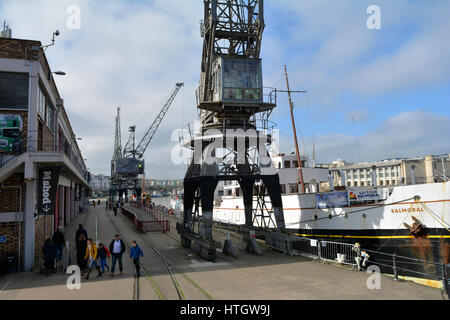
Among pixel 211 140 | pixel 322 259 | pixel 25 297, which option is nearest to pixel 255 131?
pixel 211 140

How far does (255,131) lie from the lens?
2091 centimetres

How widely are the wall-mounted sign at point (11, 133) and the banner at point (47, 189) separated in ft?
4.90

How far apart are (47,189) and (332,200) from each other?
16.9 metres

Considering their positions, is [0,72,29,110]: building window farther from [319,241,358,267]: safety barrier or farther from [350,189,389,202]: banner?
[350,189,389,202]: banner

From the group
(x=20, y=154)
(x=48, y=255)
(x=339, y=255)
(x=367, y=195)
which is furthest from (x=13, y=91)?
(x=367, y=195)

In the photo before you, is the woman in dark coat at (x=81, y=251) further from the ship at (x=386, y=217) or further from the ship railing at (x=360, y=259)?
the ship at (x=386, y=217)

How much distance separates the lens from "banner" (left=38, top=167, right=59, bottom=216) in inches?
556

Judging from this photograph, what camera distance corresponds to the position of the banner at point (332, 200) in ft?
66.1

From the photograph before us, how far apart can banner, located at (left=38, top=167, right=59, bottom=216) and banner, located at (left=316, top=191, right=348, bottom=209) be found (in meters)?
16.4

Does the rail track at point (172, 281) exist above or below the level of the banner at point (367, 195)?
below

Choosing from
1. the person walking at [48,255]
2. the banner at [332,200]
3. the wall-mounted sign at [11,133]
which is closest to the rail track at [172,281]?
the person walking at [48,255]

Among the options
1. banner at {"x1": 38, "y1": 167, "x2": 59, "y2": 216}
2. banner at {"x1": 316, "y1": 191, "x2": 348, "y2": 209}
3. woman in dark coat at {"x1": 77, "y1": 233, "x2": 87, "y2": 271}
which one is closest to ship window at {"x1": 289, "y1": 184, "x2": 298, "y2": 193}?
banner at {"x1": 316, "y1": 191, "x2": 348, "y2": 209}

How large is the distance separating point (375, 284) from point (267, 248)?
29.0 feet
